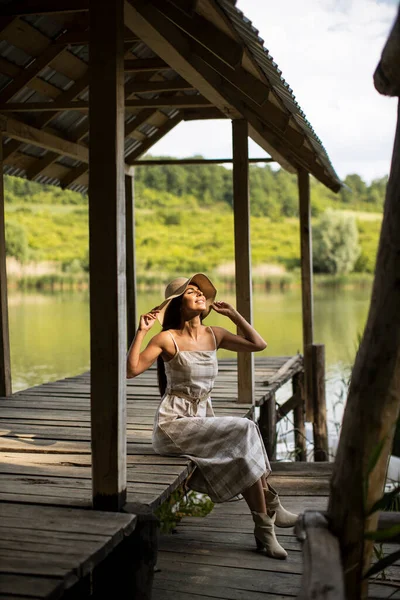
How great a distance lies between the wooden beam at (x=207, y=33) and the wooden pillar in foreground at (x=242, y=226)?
1908 millimetres

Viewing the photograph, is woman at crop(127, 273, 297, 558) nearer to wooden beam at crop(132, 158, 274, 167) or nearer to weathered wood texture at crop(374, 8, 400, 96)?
weathered wood texture at crop(374, 8, 400, 96)

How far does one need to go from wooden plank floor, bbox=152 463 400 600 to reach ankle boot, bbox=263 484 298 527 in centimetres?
12

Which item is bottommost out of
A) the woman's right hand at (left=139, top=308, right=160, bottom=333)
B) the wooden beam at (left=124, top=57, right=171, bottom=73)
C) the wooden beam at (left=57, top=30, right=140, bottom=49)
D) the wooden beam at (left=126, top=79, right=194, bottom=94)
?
the woman's right hand at (left=139, top=308, right=160, bottom=333)

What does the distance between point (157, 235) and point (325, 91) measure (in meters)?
20.1

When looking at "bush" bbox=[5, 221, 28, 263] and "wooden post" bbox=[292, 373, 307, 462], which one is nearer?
"wooden post" bbox=[292, 373, 307, 462]

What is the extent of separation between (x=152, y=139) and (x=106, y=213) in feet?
16.9

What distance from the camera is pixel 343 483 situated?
2242 millimetres

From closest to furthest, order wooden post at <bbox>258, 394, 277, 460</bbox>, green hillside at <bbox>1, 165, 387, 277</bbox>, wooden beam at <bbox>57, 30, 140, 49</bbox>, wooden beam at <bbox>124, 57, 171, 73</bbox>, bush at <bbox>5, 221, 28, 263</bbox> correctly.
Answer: wooden beam at <bbox>57, 30, 140, 49</bbox>, wooden beam at <bbox>124, 57, 171, 73</bbox>, wooden post at <bbox>258, 394, 277, 460</bbox>, bush at <bbox>5, 221, 28, 263</bbox>, green hillside at <bbox>1, 165, 387, 277</bbox>

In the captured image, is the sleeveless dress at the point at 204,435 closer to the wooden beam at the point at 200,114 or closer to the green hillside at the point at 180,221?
the wooden beam at the point at 200,114

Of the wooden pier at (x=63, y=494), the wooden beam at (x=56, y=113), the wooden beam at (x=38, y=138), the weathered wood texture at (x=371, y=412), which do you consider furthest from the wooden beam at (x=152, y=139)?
the weathered wood texture at (x=371, y=412)

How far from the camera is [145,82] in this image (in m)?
5.88

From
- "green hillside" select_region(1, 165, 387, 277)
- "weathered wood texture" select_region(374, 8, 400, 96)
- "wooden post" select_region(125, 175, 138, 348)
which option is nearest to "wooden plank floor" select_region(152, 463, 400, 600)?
"weathered wood texture" select_region(374, 8, 400, 96)

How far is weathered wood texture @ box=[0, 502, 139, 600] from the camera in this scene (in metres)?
2.27

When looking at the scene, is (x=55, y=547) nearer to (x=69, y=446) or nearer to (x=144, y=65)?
(x=69, y=446)
